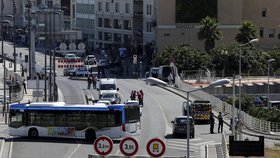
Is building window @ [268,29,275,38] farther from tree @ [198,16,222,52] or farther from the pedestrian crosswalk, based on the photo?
the pedestrian crosswalk

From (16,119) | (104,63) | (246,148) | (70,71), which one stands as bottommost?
(70,71)

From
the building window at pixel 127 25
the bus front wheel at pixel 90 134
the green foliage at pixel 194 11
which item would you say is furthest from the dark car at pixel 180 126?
the building window at pixel 127 25

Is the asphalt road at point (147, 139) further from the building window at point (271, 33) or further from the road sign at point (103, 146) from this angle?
the building window at point (271, 33)

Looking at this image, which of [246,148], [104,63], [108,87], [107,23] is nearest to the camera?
[246,148]

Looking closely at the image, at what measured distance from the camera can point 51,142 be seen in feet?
186

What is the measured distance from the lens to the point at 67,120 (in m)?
57.0

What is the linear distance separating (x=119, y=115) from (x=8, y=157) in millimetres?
8602

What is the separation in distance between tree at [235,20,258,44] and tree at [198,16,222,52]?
9.66 feet

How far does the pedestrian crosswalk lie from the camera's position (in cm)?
5400

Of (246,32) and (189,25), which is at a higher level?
(189,25)

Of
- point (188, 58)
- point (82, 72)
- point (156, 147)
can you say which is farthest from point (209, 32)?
point (156, 147)

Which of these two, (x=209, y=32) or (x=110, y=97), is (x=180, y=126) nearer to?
(x=110, y=97)

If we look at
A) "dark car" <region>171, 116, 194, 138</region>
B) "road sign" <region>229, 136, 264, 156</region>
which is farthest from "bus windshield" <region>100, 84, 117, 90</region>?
"road sign" <region>229, 136, 264, 156</region>

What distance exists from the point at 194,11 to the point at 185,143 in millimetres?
66759
